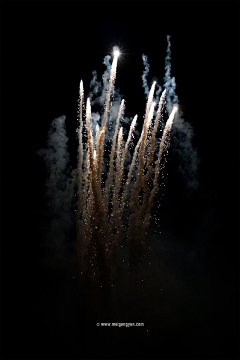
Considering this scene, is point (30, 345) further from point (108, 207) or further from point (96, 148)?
point (96, 148)

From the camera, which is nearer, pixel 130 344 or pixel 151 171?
pixel 151 171

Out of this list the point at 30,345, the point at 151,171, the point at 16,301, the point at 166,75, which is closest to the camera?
the point at 166,75

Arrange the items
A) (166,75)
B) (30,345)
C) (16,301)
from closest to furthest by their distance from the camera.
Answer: (166,75), (30,345), (16,301)

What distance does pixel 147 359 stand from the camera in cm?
1961

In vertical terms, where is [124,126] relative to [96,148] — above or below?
above

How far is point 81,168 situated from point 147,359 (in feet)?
54.0

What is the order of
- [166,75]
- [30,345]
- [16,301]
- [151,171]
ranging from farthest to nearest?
[16,301] < [30,345] < [151,171] < [166,75]

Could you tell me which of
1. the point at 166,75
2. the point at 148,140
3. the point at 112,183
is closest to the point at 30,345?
the point at 112,183

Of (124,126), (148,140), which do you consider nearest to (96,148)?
(124,126)

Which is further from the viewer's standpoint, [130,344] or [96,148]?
[130,344]

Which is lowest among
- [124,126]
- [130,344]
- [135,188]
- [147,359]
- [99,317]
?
[147,359]

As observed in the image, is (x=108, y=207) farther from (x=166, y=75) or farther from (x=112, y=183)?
(x=166, y=75)

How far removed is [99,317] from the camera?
63.7ft

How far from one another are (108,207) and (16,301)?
12.7 meters
